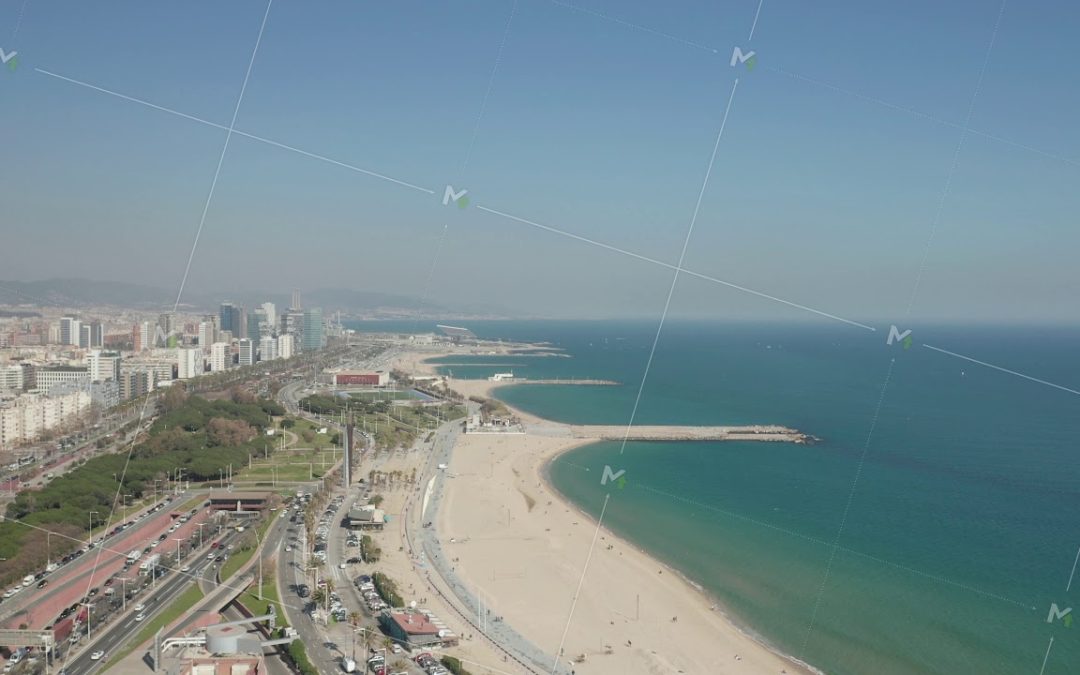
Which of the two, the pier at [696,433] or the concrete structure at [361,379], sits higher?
the pier at [696,433]

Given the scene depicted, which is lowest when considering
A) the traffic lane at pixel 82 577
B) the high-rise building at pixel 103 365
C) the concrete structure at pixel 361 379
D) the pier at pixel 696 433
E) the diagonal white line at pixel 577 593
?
the high-rise building at pixel 103 365

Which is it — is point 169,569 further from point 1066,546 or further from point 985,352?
point 985,352

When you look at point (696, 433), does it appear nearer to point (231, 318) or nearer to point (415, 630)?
point (415, 630)

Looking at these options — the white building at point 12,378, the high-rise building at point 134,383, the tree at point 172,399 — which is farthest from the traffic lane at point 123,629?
the high-rise building at point 134,383

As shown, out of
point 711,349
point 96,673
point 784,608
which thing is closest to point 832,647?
point 784,608

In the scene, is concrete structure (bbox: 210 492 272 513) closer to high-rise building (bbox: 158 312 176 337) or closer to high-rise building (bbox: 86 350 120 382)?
high-rise building (bbox: 158 312 176 337)

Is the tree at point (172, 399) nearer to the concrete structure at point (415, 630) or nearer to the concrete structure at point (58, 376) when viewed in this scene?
the concrete structure at point (58, 376)
